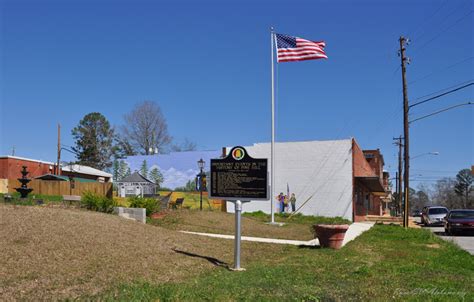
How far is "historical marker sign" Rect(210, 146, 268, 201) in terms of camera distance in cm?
1075

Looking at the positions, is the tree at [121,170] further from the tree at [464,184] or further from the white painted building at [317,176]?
the tree at [464,184]

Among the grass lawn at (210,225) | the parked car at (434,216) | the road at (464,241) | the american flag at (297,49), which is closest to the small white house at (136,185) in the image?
the grass lawn at (210,225)

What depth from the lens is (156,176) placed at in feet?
143

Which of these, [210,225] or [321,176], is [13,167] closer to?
[321,176]

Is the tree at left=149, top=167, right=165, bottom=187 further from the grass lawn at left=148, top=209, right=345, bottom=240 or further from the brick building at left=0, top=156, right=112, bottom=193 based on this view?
the grass lawn at left=148, top=209, right=345, bottom=240

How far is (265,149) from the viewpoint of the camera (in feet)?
115

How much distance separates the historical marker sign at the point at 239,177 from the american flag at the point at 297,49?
13.9 meters

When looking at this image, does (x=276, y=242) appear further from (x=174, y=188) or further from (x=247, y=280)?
(x=174, y=188)

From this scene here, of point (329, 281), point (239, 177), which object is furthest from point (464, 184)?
point (329, 281)

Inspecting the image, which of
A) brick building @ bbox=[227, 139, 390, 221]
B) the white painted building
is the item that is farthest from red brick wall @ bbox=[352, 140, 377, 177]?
the white painted building

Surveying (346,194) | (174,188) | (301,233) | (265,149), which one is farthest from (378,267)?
(174,188)

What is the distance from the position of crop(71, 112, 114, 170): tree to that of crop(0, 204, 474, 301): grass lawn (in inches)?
2781

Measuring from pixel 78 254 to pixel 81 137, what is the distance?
3014 inches

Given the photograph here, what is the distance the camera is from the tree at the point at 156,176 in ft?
142
